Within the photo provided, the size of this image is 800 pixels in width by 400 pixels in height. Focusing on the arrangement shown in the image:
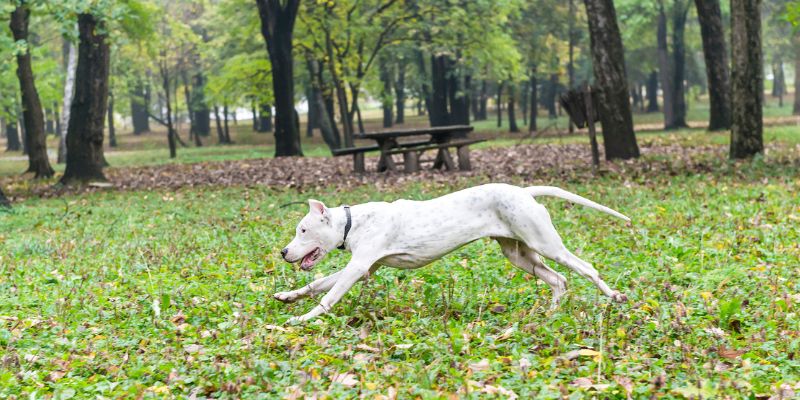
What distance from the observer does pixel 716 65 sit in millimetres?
26406

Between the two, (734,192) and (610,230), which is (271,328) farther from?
(734,192)

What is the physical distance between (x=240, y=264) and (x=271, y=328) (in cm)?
266

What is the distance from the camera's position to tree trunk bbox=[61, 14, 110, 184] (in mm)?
19234

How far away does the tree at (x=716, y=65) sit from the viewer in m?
26.1

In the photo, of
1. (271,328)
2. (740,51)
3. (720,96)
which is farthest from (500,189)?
(720,96)

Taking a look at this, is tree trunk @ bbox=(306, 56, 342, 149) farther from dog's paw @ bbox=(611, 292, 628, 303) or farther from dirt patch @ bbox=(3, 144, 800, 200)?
dog's paw @ bbox=(611, 292, 628, 303)

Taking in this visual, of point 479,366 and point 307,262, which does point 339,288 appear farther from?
point 479,366

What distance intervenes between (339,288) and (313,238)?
38 cm

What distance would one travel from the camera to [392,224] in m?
5.84

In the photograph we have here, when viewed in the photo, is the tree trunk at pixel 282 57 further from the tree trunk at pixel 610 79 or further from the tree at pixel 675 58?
the tree at pixel 675 58

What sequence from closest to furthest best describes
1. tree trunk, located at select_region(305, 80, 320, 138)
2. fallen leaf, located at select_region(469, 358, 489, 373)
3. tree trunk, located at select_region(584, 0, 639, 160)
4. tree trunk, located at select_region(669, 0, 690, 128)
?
fallen leaf, located at select_region(469, 358, 489, 373) → tree trunk, located at select_region(584, 0, 639, 160) → tree trunk, located at select_region(669, 0, 690, 128) → tree trunk, located at select_region(305, 80, 320, 138)

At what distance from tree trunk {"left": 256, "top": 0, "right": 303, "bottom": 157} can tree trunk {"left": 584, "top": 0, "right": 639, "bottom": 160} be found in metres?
11.7

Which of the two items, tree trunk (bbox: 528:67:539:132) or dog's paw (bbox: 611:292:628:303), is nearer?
dog's paw (bbox: 611:292:628:303)

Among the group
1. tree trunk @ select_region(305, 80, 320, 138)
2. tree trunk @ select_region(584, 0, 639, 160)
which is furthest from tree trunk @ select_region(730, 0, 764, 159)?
tree trunk @ select_region(305, 80, 320, 138)
